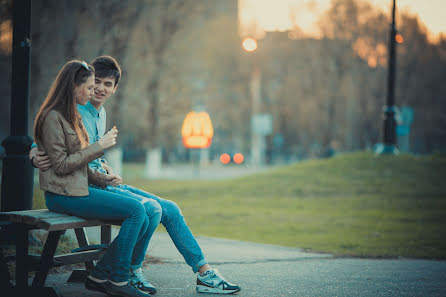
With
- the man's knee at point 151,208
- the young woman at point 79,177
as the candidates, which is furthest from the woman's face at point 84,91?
the man's knee at point 151,208

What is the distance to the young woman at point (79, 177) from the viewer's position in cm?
411

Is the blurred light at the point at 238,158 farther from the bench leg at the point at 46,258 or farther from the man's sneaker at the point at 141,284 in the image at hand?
the bench leg at the point at 46,258

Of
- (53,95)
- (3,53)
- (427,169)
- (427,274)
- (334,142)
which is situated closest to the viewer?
(53,95)

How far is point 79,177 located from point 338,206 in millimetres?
10997

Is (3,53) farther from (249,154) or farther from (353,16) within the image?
(249,154)

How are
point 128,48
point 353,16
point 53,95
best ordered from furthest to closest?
point 353,16 → point 128,48 → point 53,95

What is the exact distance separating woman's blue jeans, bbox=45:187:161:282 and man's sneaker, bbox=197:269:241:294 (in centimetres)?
67

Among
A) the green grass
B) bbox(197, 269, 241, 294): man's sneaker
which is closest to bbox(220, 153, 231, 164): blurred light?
the green grass

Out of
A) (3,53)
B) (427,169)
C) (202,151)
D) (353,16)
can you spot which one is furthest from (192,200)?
(202,151)

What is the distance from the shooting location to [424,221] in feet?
37.6

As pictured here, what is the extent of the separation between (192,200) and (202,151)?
41.5 m

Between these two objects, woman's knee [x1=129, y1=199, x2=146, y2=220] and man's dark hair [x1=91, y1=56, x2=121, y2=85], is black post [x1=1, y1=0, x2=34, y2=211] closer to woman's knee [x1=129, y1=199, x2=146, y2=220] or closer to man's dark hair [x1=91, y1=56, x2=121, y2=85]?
man's dark hair [x1=91, y1=56, x2=121, y2=85]

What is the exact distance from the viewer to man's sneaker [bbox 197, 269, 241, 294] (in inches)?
185

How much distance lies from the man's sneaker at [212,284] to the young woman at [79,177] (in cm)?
56
